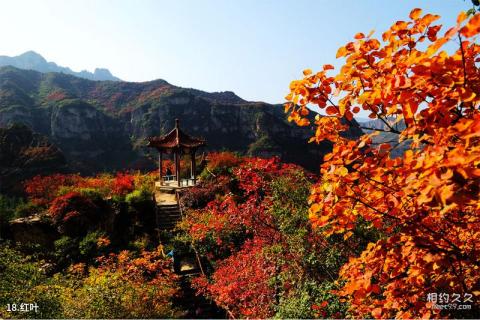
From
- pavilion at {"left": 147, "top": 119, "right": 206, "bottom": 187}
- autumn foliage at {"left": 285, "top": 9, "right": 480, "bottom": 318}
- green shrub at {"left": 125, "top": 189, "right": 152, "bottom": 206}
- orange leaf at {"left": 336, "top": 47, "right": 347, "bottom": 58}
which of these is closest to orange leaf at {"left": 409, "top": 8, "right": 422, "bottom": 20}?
autumn foliage at {"left": 285, "top": 9, "right": 480, "bottom": 318}

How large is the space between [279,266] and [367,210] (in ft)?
14.4

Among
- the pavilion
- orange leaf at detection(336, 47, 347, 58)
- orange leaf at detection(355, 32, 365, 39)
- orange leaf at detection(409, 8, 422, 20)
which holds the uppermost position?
orange leaf at detection(409, 8, 422, 20)

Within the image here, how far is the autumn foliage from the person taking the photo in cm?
142

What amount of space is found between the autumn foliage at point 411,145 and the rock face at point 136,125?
163 feet

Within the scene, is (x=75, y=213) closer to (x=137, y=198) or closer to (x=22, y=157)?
(x=137, y=198)

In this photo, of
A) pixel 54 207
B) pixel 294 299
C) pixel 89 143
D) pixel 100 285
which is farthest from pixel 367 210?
pixel 89 143

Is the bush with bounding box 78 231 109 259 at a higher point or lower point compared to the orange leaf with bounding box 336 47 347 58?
lower

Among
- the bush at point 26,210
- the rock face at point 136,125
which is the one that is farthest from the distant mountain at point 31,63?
the bush at point 26,210

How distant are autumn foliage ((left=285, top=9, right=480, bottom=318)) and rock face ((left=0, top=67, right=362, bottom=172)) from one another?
1955 inches

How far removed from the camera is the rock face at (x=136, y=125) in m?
56.3

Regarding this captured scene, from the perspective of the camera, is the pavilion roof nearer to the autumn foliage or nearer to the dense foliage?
the dense foliage

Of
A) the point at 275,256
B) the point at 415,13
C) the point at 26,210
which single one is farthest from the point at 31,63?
the point at 415,13

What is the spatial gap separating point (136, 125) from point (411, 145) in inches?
2636

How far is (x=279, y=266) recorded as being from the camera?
670cm
